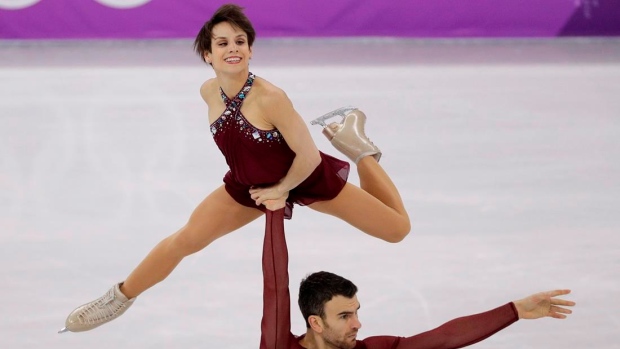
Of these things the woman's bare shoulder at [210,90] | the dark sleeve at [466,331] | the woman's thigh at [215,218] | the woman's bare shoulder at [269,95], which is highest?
the woman's bare shoulder at [210,90]

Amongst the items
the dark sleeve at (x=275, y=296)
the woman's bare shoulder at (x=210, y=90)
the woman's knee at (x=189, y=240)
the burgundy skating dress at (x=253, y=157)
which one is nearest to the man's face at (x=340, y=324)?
the dark sleeve at (x=275, y=296)

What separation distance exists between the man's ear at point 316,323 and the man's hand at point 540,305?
62 cm

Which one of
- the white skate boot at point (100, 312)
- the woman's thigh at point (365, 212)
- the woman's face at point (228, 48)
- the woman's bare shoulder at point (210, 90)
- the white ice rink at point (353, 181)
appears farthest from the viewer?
the white ice rink at point (353, 181)

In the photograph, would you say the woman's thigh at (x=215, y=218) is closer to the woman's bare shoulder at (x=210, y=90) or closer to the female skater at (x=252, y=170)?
the female skater at (x=252, y=170)

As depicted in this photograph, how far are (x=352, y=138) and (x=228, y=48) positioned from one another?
97 centimetres

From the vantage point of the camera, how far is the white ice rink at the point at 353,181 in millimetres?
4176

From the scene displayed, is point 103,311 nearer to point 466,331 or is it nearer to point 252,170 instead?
point 252,170

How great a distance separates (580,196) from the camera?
5535mm

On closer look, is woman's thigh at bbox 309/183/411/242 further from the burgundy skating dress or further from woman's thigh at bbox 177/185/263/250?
woman's thigh at bbox 177/185/263/250

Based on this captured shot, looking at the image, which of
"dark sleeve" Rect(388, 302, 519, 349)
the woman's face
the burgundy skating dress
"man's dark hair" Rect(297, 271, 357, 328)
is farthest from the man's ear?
the woman's face

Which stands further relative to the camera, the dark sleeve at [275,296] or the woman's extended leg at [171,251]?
the woman's extended leg at [171,251]

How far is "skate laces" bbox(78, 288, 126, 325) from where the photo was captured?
3.86 m

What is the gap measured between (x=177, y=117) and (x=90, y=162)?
1.20 meters

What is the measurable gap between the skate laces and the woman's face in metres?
1.15
